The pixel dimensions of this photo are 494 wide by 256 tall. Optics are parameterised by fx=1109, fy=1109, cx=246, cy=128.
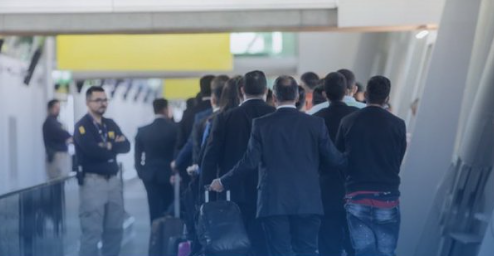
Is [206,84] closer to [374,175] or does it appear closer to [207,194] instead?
[207,194]

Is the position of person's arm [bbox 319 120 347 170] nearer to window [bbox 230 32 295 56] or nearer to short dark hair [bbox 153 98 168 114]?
short dark hair [bbox 153 98 168 114]

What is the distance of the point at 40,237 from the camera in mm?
10609

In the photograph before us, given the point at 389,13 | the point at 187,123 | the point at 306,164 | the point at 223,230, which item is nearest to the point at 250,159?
the point at 306,164

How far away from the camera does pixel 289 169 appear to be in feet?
26.3

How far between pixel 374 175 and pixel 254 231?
1.10 metres

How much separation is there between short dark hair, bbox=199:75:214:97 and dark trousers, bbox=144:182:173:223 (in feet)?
6.35

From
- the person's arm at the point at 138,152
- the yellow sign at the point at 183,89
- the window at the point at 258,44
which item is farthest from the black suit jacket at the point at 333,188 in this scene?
the yellow sign at the point at 183,89

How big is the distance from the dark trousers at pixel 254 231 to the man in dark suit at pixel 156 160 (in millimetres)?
4584

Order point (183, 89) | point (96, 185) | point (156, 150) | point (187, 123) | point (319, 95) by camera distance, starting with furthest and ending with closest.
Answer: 1. point (183, 89)
2. point (156, 150)
3. point (187, 123)
4. point (96, 185)
5. point (319, 95)

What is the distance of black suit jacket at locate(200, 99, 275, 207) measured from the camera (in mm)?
8703

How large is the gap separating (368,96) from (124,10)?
5.60 meters

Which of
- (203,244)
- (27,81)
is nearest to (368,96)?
(203,244)

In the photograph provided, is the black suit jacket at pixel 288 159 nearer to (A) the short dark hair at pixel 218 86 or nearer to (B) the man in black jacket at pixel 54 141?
(A) the short dark hair at pixel 218 86

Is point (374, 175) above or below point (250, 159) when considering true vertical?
below
